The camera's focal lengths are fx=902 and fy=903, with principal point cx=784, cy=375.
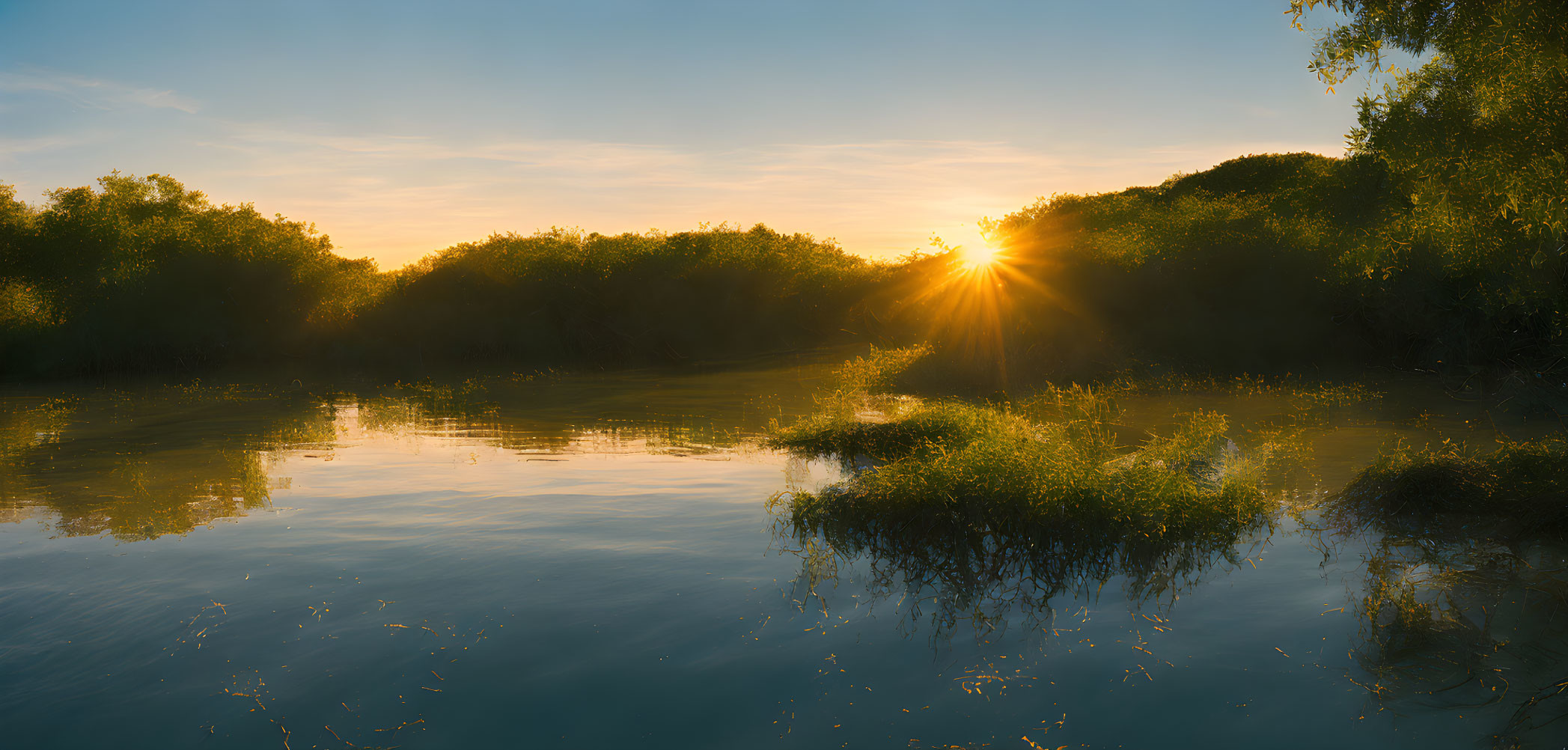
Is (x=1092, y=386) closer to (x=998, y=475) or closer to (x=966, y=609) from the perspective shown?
(x=998, y=475)

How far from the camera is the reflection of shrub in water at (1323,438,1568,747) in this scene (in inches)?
248

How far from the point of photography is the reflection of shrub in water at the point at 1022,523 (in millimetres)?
8727

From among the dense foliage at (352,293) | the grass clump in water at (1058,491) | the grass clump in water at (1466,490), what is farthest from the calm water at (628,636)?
the dense foliage at (352,293)

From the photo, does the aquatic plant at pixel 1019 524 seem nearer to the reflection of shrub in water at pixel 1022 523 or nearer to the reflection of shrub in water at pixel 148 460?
the reflection of shrub in water at pixel 1022 523

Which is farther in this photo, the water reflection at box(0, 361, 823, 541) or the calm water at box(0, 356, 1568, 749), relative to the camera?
the water reflection at box(0, 361, 823, 541)

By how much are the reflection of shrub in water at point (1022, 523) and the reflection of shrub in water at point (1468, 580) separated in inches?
55.4

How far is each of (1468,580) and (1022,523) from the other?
13.1ft

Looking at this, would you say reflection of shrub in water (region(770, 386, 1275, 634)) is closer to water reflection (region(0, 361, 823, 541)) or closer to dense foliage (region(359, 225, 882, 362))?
water reflection (region(0, 361, 823, 541))

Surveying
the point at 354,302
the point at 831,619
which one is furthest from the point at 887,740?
the point at 354,302

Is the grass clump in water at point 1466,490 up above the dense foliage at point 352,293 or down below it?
below

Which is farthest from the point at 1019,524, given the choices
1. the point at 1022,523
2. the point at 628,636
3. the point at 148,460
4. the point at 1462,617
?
the point at 148,460

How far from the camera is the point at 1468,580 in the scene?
27.2ft

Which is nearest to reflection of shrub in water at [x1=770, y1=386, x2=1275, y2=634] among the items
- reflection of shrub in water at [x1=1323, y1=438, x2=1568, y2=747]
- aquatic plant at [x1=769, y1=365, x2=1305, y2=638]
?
aquatic plant at [x1=769, y1=365, x2=1305, y2=638]

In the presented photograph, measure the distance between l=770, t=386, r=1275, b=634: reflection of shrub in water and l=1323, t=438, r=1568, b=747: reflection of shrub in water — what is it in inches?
55.4
